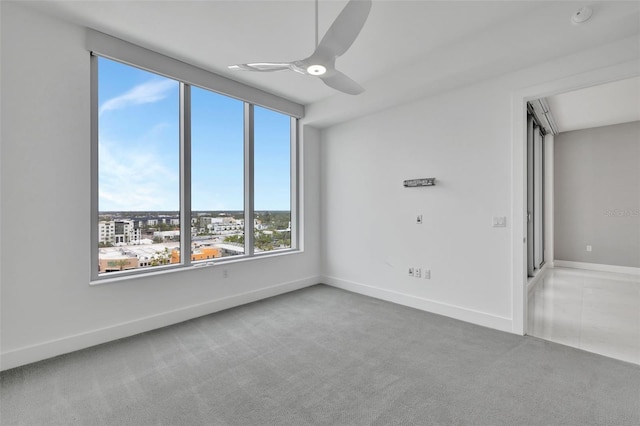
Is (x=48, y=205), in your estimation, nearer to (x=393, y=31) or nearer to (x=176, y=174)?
(x=176, y=174)

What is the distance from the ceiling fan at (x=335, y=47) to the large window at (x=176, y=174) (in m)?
1.68

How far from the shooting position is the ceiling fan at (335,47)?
1698 mm

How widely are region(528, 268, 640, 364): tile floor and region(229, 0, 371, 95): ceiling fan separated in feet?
10.5

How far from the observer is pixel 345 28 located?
179 centimetres

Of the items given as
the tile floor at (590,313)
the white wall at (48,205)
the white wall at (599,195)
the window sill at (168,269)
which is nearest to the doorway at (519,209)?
the tile floor at (590,313)

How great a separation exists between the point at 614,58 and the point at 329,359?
11.4 ft

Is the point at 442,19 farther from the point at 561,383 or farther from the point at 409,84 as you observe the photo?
the point at 561,383

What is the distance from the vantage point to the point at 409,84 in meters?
3.43

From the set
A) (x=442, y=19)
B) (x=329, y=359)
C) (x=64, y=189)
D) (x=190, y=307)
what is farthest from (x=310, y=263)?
(x=442, y=19)

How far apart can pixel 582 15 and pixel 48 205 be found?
4593 mm

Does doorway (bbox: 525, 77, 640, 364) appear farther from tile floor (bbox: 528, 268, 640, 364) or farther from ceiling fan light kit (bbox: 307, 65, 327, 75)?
ceiling fan light kit (bbox: 307, 65, 327, 75)

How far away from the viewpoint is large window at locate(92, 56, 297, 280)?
118 inches

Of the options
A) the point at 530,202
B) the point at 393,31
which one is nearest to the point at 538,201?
the point at 530,202

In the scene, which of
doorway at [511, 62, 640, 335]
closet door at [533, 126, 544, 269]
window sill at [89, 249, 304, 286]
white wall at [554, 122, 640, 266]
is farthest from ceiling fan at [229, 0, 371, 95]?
white wall at [554, 122, 640, 266]
